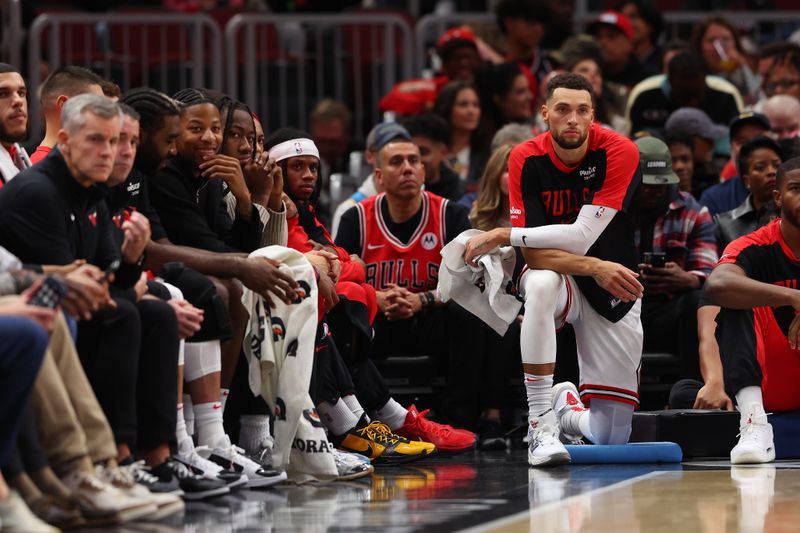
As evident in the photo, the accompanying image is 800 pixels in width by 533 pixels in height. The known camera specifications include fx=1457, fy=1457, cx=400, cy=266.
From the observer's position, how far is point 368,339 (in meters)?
7.18

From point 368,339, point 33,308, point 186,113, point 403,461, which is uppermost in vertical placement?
point 186,113

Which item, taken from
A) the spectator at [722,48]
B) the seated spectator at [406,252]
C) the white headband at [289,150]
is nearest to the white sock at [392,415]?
the seated spectator at [406,252]

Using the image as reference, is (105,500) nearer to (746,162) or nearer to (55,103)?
(55,103)

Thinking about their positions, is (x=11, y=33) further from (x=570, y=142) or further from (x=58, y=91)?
(x=570, y=142)

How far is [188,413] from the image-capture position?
5797 millimetres

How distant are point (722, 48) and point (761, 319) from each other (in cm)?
512

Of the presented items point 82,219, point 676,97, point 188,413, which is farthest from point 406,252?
point 676,97

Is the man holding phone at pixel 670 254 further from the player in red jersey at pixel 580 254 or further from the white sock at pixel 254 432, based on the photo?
the white sock at pixel 254 432

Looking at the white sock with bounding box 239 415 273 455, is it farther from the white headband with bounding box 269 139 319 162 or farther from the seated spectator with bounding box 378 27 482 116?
the seated spectator with bounding box 378 27 482 116

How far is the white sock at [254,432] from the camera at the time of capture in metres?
6.25

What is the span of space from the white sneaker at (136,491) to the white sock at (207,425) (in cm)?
80

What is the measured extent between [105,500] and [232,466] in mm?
1077

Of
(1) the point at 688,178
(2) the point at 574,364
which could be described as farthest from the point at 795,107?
(2) the point at 574,364

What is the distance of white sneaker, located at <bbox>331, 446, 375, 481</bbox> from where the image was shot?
6.06 metres
